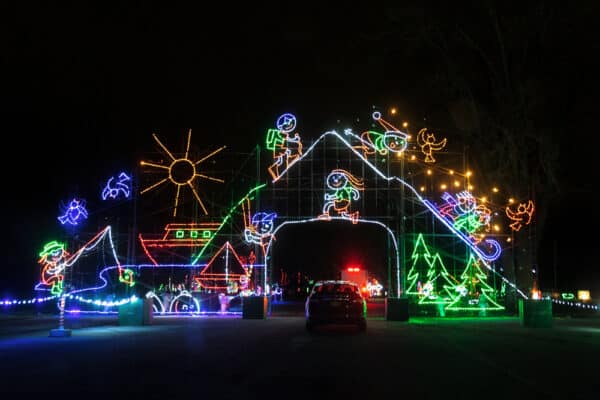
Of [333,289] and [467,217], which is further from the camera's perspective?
[467,217]

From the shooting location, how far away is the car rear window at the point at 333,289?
18875 mm

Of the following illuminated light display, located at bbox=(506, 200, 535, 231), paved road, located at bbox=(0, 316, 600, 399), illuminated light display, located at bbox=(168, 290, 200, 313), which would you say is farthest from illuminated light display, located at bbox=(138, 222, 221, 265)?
illuminated light display, located at bbox=(506, 200, 535, 231)

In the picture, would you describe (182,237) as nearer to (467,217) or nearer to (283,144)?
(283,144)

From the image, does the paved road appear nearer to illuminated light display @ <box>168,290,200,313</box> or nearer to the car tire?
the car tire

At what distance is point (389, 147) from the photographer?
86.8 ft

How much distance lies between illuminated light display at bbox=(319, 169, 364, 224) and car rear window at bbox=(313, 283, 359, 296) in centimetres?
770

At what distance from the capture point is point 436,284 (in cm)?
2947

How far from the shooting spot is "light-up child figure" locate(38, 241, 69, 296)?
27.1 metres

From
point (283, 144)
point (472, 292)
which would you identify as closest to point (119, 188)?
point (283, 144)

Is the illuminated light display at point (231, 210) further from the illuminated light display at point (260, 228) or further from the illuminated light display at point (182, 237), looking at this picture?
the illuminated light display at point (260, 228)

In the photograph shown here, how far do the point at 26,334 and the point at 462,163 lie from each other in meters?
19.9

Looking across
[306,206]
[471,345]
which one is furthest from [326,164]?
[471,345]

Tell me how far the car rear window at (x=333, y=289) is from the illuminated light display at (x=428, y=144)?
10.1 metres

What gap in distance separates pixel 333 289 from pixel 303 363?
7.43m
